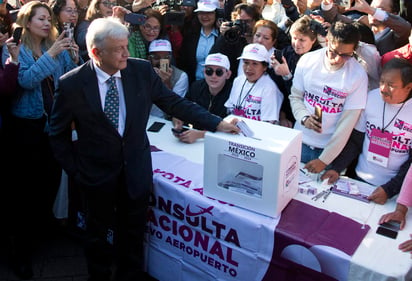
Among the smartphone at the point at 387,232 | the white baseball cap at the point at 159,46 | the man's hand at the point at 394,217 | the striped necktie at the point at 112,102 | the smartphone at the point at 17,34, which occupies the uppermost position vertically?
the smartphone at the point at 17,34

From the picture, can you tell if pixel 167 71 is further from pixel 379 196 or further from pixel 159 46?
pixel 379 196

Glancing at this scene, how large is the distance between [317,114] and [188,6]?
2351mm

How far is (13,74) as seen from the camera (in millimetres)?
2795

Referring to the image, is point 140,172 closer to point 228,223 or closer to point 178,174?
point 178,174

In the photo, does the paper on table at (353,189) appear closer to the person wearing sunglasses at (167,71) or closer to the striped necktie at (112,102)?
the striped necktie at (112,102)

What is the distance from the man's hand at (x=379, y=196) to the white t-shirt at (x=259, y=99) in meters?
0.89

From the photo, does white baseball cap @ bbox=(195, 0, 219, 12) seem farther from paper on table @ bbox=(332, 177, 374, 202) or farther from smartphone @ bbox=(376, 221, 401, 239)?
smartphone @ bbox=(376, 221, 401, 239)

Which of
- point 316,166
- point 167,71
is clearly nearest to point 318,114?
point 316,166

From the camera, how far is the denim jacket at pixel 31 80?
2836 millimetres

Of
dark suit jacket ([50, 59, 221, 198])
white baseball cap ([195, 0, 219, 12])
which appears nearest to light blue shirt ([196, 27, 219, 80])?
white baseball cap ([195, 0, 219, 12])

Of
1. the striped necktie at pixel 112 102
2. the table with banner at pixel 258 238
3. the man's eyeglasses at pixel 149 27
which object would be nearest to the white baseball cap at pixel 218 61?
the table with banner at pixel 258 238

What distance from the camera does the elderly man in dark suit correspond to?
224cm

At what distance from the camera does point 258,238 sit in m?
2.18

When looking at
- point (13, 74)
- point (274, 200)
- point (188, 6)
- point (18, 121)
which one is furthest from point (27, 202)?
point (188, 6)
